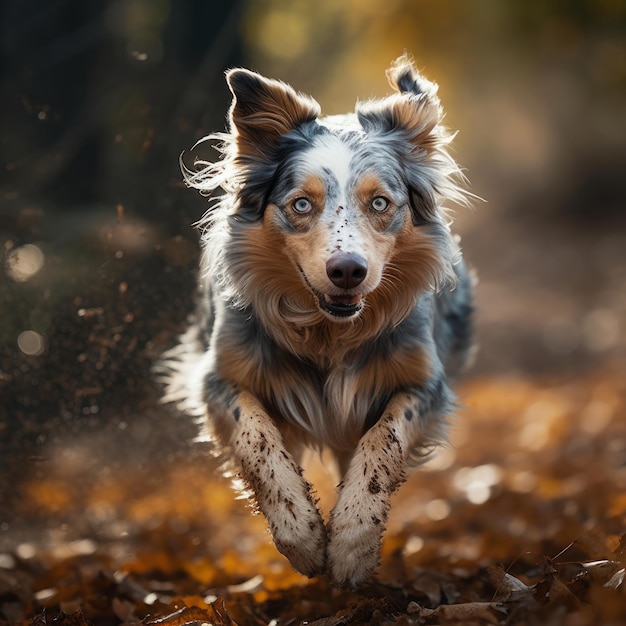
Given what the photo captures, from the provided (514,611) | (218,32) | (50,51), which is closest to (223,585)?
(514,611)

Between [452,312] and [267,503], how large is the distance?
2274 millimetres

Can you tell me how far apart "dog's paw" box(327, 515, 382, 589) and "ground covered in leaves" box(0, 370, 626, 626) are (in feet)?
0.42

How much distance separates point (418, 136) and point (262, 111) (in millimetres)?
804

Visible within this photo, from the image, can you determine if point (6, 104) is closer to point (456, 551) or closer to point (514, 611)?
point (456, 551)

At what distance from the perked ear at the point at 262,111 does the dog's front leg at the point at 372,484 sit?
4.56ft

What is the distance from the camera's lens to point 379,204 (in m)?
4.04

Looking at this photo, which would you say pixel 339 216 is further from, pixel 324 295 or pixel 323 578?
pixel 323 578

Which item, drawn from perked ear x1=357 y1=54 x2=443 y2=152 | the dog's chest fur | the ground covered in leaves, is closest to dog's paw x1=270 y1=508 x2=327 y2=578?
the ground covered in leaves

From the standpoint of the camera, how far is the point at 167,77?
23.7 feet

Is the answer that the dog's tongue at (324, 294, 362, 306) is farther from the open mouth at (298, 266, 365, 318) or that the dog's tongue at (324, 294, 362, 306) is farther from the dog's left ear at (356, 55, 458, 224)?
the dog's left ear at (356, 55, 458, 224)

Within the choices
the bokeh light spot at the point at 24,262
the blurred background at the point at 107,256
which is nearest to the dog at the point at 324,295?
the blurred background at the point at 107,256

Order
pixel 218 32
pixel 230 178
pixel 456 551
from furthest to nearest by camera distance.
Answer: pixel 218 32
pixel 456 551
pixel 230 178

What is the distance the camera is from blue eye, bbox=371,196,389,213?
4027 millimetres

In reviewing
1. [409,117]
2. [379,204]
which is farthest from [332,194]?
[409,117]
